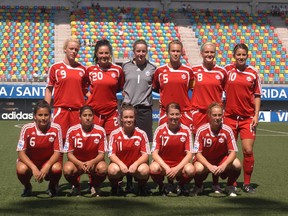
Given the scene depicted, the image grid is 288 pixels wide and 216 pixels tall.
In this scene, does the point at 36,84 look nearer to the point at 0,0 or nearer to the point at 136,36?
the point at 136,36

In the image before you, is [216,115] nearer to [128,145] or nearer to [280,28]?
[128,145]

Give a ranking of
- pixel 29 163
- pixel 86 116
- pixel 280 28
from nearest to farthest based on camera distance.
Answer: pixel 29 163, pixel 86 116, pixel 280 28

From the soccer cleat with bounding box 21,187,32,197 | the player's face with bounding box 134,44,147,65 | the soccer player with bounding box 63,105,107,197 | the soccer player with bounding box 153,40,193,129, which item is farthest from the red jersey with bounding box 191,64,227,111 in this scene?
the soccer cleat with bounding box 21,187,32,197

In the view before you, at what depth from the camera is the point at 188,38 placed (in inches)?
1157

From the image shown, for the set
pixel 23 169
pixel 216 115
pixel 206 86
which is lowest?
pixel 23 169

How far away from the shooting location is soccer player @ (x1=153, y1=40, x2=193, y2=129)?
22.1 ft

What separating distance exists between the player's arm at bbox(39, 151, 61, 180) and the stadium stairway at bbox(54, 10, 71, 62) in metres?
21.1

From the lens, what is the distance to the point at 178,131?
646 centimetres

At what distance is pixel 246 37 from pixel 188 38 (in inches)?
122

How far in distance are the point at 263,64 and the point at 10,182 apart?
73.6 ft

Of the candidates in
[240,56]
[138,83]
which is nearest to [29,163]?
[138,83]

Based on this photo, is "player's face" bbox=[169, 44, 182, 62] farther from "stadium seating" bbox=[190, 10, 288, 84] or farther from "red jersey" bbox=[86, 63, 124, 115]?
"stadium seating" bbox=[190, 10, 288, 84]

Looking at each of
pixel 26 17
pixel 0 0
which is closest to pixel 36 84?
pixel 26 17

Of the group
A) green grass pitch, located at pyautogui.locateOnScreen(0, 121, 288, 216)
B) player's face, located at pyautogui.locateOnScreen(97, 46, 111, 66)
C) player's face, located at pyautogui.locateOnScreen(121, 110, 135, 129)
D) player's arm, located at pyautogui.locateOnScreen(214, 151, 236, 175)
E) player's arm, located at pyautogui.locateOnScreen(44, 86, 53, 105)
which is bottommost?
green grass pitch, located at pyautogui.locateOnScreen(0, 121, 288, 216)
